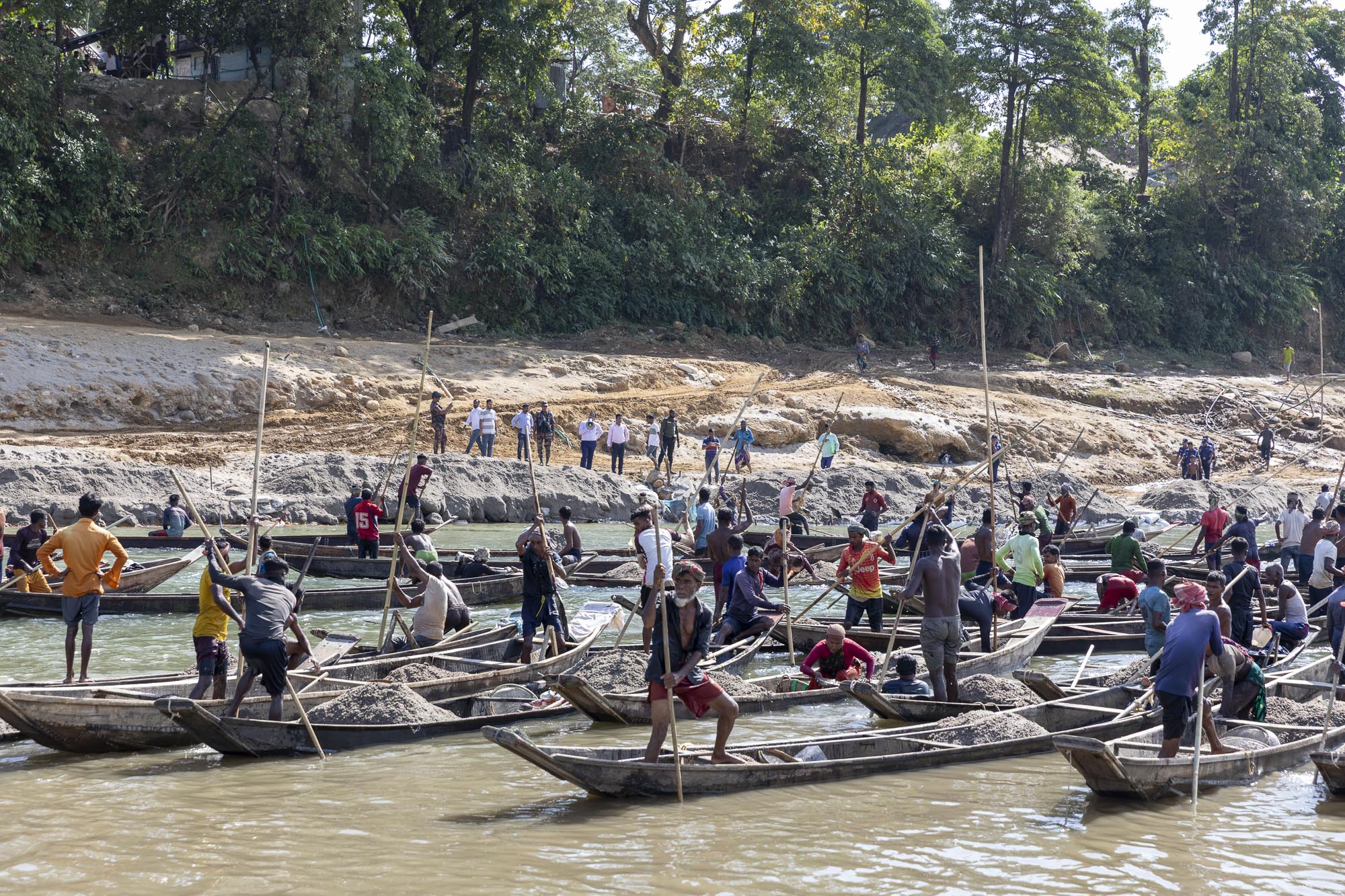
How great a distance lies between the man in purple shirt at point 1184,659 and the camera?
28.1ft

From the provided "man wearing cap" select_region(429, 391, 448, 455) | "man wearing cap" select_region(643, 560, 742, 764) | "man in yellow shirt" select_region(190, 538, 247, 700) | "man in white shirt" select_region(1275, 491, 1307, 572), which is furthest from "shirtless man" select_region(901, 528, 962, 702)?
"man wearing cap" select_region(429, 391, 448, 455)

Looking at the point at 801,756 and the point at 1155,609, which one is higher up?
the point at 1155,609

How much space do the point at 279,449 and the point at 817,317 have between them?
19823mm

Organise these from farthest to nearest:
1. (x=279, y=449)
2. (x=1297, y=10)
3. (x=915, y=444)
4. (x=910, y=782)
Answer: (x=1297, y=10), (x=915, y=444), (x=279, y=449), (x=910, y=782)

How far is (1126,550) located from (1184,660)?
686 cm

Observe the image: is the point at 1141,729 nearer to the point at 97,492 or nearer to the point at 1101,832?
the point at 1101,832

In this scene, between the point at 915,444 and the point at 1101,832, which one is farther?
the point at 915,444

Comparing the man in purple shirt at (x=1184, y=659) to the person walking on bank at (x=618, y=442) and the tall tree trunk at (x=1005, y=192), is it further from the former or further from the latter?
the tall tree trunk at (x=1005, y=192)

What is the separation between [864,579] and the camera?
13523mm

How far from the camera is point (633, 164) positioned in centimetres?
4059

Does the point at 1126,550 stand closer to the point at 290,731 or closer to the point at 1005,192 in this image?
the point at 290,731

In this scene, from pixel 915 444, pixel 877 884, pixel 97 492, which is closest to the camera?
pixel 877 884

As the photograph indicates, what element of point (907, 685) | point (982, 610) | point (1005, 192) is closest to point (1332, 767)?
point (907, 685)

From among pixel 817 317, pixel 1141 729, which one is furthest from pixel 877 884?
pixel 817 317
